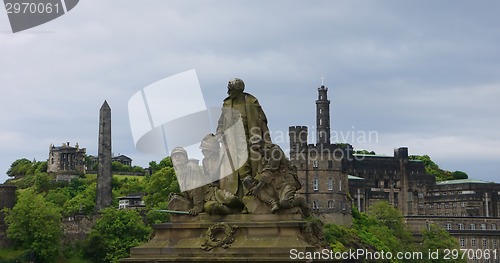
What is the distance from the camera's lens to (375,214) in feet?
447

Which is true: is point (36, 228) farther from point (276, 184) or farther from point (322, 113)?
point (276, 184)

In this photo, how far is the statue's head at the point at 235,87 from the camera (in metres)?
23.8

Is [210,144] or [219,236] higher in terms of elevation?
[210,144]

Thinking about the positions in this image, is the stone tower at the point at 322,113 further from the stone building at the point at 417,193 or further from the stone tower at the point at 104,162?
the stone tower at the point at 104,162

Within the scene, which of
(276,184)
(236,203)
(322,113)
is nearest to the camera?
(276,184)

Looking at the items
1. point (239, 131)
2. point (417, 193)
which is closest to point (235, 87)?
point (239, 131)

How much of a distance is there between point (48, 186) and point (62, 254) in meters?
66.4

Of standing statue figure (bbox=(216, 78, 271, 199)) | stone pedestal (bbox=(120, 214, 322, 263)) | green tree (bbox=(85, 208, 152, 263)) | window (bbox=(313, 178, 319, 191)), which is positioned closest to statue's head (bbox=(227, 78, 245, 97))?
standing statue figure (bbox=(216, 78, 271, 199))

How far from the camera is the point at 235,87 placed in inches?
935

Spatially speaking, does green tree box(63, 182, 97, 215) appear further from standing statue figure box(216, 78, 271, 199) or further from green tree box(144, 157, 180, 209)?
standing statue figure box(216, 78, 271, 199)

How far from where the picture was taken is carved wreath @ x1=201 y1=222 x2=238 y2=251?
2206 centimetres

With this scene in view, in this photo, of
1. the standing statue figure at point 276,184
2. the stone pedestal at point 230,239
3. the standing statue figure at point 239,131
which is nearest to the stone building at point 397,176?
the standing statue figure at point 239,131

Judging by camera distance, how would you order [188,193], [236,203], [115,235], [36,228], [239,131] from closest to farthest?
[236,203] < [188,193] < [239,131] < [36,228] < [115,235]

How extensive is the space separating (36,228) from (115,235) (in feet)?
26.7
